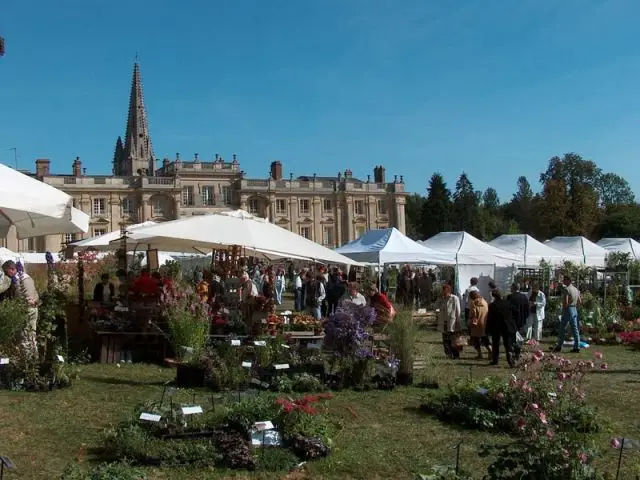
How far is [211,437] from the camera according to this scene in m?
5.36

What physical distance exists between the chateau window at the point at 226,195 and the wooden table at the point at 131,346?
61708mm

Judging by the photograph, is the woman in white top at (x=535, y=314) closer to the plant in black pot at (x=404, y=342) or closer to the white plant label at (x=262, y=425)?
the plant in black pot at (x=404, y=342)

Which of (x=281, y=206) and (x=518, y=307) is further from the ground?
(x=281, y=206)

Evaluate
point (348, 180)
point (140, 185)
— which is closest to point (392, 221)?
point (348, 180)

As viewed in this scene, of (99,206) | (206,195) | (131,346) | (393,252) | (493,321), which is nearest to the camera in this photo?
(131,346)

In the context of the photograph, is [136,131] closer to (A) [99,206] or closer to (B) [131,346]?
(A) [99,206]

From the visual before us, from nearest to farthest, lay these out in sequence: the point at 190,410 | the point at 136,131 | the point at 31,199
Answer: the point at 190,410 → the point at 31,199 → the point at 136,131

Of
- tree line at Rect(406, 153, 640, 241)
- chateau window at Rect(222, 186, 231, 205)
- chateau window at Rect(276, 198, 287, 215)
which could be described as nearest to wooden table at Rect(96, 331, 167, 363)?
tree line at Rect(406, 153, 640, 241)

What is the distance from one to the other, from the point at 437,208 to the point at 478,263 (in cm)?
5767

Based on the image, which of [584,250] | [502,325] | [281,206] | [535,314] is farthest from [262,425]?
[281,206]

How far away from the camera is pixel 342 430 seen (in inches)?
248

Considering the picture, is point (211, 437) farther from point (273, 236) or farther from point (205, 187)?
point (205, 187)

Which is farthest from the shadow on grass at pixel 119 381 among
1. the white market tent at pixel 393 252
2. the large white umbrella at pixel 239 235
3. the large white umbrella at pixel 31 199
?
the white market tent at pixel 393 252

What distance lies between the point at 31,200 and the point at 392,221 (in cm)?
7073
